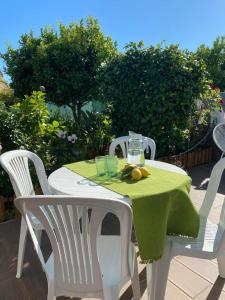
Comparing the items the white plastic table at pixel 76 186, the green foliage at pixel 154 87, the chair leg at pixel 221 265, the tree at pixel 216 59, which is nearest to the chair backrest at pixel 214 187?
the white plastic table at pixel 76 186

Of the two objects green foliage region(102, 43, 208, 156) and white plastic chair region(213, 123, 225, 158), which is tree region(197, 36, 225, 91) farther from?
white plastic chair region(213, 123, 225, 158)

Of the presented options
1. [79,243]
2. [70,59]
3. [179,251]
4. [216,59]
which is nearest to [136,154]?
[179,251]

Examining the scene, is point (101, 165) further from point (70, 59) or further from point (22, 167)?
point (70, 59)

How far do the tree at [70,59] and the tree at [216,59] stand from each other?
838cm

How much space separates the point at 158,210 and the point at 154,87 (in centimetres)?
307

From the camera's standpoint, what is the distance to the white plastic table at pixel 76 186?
69.9 inches

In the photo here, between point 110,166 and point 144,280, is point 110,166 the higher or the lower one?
the higher one

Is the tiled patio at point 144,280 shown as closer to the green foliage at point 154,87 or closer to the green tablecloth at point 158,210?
the green tablecloth at point 158,210

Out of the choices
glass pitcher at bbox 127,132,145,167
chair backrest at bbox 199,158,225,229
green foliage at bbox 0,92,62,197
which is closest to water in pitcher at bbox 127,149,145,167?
glass pitcher at bbox 127,132,145,167

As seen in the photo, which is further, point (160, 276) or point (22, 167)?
point (22, 167)

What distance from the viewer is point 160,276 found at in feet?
5.74

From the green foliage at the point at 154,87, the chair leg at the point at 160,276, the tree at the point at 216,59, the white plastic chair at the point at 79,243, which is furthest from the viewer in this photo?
the tree at the point at 216,59

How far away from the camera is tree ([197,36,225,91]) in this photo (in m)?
13.0

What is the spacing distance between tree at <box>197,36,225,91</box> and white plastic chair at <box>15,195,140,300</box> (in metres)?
13.0
